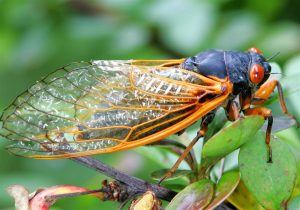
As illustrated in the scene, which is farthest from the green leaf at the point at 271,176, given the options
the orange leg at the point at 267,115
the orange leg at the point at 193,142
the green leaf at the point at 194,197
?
the orange leg at the point at 193,142

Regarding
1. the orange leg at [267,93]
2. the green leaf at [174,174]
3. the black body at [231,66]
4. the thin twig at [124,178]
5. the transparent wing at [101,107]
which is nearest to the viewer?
the thin twig at [124,178]

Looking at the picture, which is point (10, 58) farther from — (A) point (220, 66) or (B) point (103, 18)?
(A) point (220, 66)

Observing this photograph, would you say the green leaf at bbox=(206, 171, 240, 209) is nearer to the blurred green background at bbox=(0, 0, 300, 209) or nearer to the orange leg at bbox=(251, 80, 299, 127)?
the orange leg at bbox=(251, 80, 299, 127)

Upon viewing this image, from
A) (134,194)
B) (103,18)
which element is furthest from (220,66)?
(103,18)

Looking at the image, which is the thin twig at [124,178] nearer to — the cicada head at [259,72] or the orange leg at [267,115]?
the orange leg at [267,115]

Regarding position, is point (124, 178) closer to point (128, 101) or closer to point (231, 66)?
point (128, 101)

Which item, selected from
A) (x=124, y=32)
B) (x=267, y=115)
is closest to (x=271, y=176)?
(x=267, y=115)
